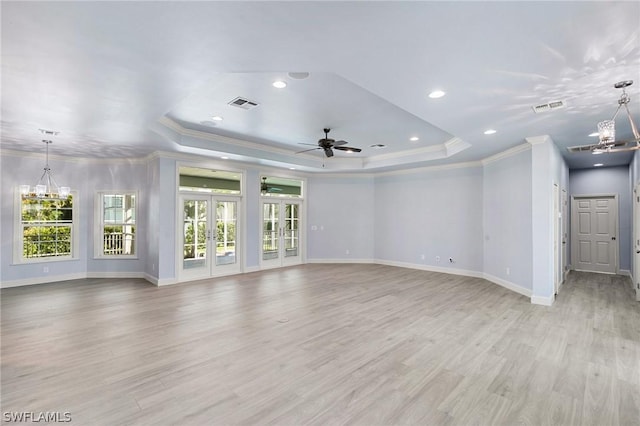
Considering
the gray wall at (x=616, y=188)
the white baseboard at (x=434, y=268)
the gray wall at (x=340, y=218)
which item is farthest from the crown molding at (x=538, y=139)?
the gray wall at (x=340, y=218)

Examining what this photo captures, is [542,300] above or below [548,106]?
below

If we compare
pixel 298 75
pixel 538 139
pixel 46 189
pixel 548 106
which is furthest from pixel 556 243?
pixel 46 189

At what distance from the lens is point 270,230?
28.2ft

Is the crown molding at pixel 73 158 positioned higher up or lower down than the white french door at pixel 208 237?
higher up

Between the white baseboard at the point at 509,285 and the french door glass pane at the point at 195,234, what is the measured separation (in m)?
6.41

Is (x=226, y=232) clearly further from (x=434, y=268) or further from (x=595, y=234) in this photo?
(x=595, y=234)

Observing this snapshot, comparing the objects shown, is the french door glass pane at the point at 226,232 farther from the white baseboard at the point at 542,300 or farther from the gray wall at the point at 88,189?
the white baseboard at the point at 542,300

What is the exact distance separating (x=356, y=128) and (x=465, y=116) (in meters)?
1.89

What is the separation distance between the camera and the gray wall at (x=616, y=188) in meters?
7.45

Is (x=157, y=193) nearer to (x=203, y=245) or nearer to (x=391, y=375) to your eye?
(x=203, y=245)

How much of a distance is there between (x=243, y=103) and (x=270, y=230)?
4.83 m

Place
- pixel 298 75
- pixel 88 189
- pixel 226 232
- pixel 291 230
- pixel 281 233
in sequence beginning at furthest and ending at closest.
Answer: pixel 291 230
pixel 281 233
pixel 226 232
pixel 88 189
pixel 298 75

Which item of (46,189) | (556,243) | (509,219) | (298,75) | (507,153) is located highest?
(298,75)

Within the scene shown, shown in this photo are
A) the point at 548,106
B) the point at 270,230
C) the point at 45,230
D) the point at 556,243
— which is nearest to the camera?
the point at 548,106
